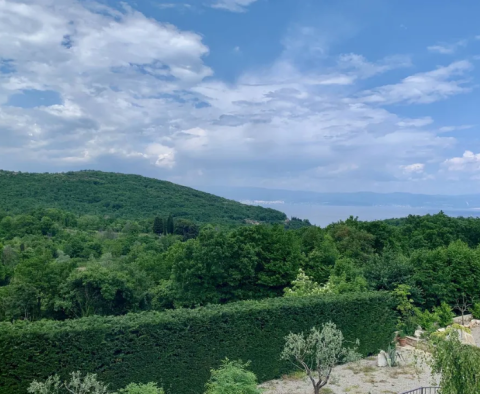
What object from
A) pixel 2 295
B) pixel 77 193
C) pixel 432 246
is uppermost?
pixel 77 193

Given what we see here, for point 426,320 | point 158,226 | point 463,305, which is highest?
point 158,226

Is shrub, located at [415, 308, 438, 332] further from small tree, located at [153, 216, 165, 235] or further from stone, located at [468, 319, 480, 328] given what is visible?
small tree, located at [153, 216, 165, 235]

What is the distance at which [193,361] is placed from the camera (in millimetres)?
10656

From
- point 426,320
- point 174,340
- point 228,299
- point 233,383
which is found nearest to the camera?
point 233,383

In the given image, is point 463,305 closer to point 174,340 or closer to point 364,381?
point 364,381

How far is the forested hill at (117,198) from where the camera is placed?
107m

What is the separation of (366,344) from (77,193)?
118 m

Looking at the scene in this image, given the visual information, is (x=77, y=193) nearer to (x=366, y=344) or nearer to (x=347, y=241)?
(x=347, y=241)

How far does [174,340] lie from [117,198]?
11369cm

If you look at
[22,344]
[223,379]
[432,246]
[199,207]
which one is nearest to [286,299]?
[223,379]

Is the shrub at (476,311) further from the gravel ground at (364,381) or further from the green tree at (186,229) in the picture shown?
the green tree at (186,229)

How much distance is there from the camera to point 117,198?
387 ft

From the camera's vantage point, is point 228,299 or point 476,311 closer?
point 476,311

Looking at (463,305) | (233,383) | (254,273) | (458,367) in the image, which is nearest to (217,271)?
(254,273)
